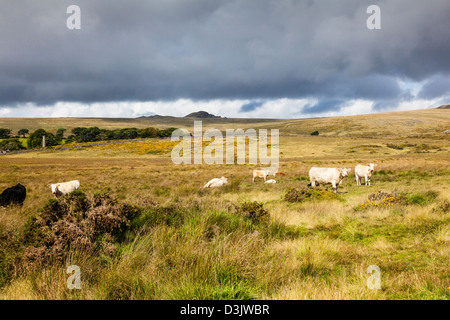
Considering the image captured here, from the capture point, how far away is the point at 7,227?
5.04 metres

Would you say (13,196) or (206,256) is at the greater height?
(206,256)

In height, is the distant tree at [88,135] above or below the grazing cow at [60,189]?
above

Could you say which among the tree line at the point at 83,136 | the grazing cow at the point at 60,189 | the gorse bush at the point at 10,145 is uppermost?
the tree line at the point at 83,136

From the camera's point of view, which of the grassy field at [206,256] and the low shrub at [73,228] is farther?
the low shrub at [73,228]

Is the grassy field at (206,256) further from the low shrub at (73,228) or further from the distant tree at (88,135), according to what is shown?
the distant tree at (88,135)

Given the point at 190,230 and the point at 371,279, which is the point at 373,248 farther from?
the point at 190,230

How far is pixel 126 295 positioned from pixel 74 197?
114 inches

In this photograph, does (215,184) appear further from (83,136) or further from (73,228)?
(83,136)

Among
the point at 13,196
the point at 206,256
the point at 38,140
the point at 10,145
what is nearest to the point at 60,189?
Answer: the point at 13,196

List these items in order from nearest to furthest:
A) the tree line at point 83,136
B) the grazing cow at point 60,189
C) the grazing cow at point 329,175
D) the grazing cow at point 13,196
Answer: the grazing cow at point 13,196, the grazing cow at point 60,189, the grazing cow at point 329,175, the tree line at point 83,136

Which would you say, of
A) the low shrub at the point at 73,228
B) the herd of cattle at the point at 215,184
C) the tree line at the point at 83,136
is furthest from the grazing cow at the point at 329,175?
the tree line at the point at 83,136

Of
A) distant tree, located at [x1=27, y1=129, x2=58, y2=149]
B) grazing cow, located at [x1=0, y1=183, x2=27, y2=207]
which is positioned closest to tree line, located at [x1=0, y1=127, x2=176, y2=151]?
distant tree, located at [x1=27, y1=129, x2=58, y2=149]

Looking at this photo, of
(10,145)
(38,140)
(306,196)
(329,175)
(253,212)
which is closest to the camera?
(253,212)

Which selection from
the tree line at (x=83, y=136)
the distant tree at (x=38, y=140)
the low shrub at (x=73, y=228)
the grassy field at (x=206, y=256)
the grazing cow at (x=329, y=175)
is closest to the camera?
the grassy field at (x=206, y=256)
